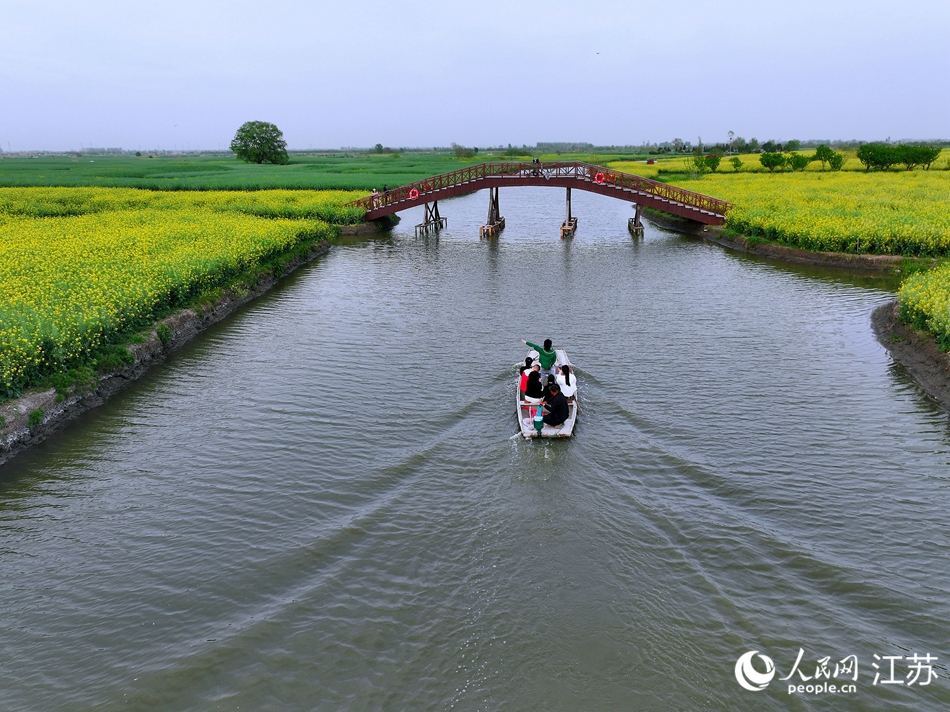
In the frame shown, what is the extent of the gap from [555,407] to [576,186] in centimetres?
3136

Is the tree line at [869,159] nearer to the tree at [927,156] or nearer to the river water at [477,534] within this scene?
the tree at [927,156]

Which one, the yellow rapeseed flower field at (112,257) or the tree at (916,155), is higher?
the tree at (916,155)

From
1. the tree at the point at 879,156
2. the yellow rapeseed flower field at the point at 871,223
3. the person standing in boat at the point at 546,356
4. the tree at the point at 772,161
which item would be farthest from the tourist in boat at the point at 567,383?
the tree at the point at 879,156

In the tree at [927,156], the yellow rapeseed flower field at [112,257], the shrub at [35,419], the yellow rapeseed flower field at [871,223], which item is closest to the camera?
the shrub at [35,419]

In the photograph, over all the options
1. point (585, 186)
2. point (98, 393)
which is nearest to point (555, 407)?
point (98, 393)

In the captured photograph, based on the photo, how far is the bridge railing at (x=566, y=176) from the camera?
134 ft

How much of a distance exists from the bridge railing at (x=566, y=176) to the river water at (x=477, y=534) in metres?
23.5

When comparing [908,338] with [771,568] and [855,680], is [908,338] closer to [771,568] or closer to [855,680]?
[771,568]

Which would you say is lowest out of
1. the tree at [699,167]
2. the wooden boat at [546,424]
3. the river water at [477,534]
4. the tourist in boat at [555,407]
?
the river water at [477,534]

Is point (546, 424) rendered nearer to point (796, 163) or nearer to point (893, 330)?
point (893, 330)

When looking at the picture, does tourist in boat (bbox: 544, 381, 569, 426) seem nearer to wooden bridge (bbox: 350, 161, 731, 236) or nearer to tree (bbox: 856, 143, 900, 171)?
wooden bridge (bbox: 350, 161, 731, 236)

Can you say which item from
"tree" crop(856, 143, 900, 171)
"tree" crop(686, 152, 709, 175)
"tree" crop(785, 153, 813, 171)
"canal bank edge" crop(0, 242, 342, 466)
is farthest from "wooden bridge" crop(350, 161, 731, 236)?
"tree" crop(856, 143, 900, 171)

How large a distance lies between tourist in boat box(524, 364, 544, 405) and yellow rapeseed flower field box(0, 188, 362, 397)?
11.5 meters

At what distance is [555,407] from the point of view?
43.3 feet
